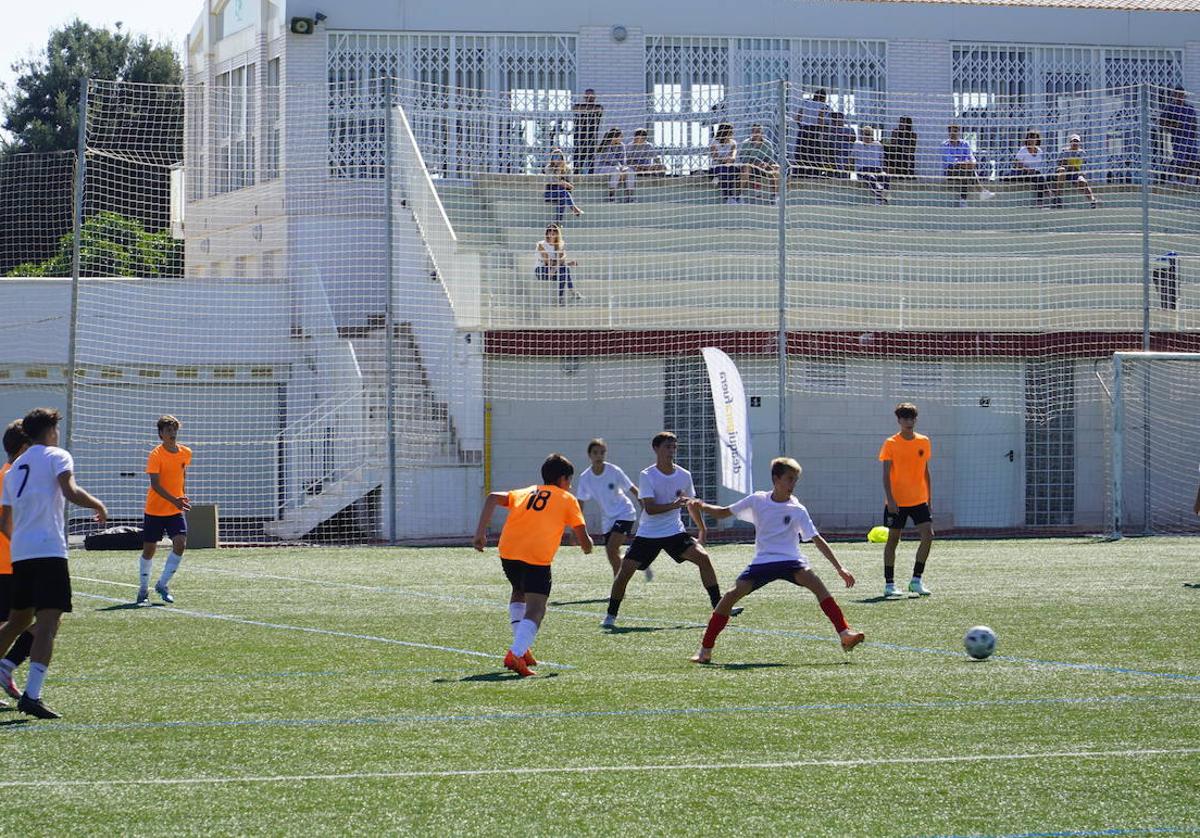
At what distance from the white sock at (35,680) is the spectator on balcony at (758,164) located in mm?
19266

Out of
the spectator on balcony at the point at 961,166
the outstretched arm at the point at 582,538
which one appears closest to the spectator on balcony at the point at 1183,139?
the spectator on balcony at the point at 961,166

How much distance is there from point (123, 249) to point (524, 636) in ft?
62.9

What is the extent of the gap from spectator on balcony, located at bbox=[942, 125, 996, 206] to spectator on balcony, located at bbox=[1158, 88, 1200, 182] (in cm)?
306

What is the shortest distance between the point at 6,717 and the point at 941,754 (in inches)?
195

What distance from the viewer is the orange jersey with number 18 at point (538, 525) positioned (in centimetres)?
1105

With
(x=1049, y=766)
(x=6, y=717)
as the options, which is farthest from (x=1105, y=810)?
(x=6, y=717)

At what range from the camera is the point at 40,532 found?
30.8 feet

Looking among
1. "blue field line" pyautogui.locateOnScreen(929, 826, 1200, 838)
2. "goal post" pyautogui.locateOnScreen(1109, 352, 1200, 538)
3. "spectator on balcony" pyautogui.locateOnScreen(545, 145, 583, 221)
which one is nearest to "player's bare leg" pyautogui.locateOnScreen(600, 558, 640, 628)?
"blue field line" pyautogui.locateOnScreen(929, 826, 1200, 838)

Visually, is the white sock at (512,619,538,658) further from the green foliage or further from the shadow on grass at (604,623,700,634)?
the green foliage

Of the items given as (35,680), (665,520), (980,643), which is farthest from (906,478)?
(35,680)

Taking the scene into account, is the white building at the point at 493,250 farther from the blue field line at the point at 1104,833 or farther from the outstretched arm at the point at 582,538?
the blue field line at the point at 1104,833

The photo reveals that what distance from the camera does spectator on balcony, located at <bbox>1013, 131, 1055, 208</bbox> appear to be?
29.5m

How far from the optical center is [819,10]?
33094 mm

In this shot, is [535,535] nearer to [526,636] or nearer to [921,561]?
[526,636]
